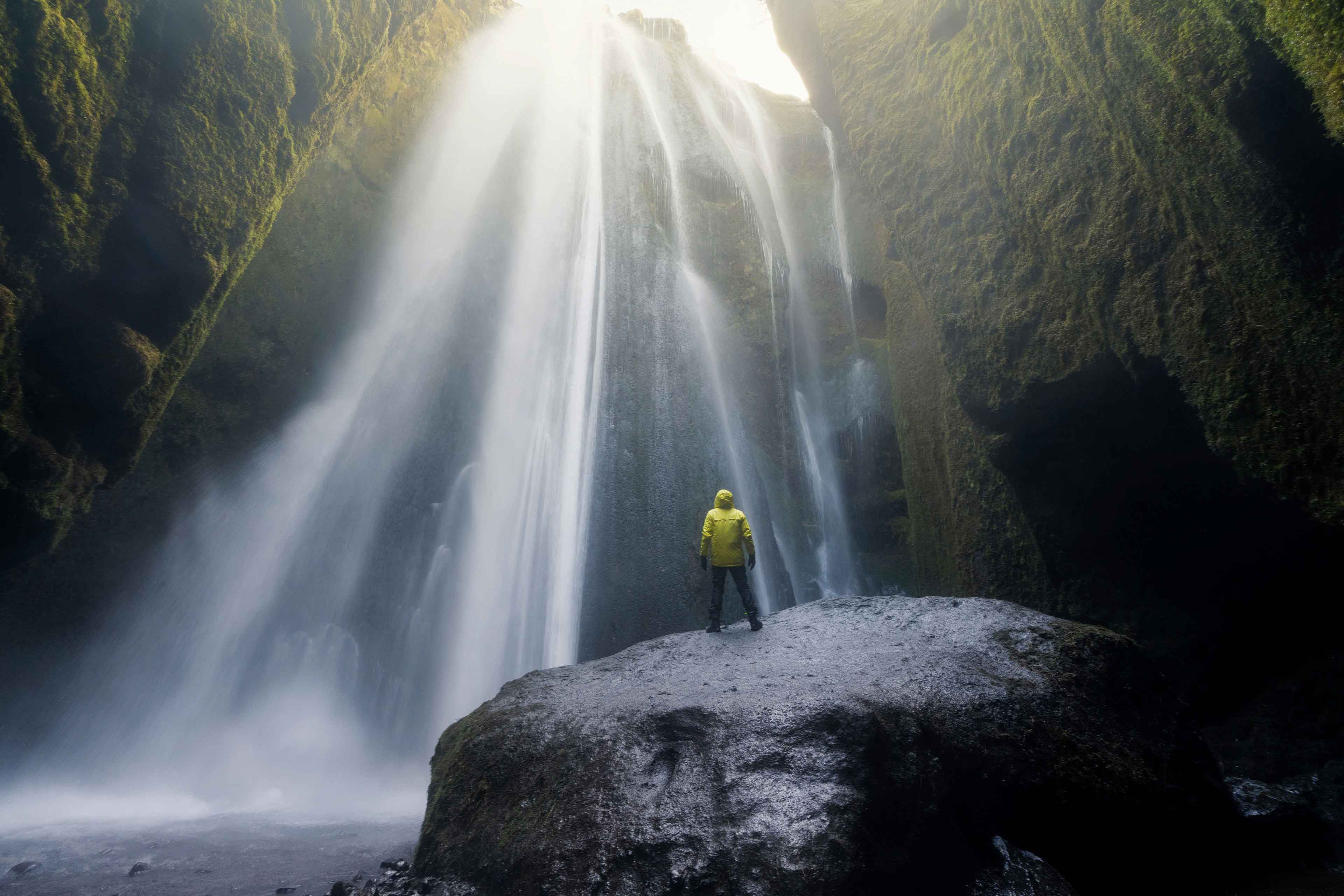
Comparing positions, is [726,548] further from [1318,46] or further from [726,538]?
[1318,46]

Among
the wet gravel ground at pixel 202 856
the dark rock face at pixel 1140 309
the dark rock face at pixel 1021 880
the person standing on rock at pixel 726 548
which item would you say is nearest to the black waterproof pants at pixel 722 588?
the person standing on rock at pixel 726 548

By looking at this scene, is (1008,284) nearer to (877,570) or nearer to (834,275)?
(877,570)

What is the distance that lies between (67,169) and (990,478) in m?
10.6

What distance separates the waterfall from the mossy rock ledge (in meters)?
5.86

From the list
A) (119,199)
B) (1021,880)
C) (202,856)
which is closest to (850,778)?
(1021,880)

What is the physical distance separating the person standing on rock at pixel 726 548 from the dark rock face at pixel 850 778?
114 cm

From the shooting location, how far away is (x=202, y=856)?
6.66m

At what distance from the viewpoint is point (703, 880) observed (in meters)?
3.36

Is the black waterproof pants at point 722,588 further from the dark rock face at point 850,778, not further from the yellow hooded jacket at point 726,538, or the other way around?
the dark rock face at point 850,778

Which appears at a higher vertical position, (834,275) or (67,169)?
(834,275)

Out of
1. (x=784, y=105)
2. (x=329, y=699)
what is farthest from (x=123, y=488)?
(x=784, y=105)

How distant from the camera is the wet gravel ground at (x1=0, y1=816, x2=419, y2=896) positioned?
555 cm

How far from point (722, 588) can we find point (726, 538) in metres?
0.51

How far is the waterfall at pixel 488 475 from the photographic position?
37.2ft
